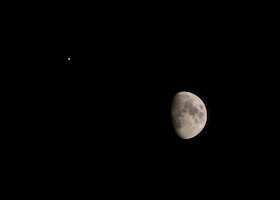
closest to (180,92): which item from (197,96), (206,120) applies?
(197,96)

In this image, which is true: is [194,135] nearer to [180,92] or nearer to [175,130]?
[175,130]

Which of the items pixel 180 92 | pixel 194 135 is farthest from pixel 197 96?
pixel 194 135

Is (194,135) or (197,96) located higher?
(197,96)

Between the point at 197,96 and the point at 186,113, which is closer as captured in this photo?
the point at 186,113

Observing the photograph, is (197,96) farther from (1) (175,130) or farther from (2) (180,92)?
(1) (175,130)

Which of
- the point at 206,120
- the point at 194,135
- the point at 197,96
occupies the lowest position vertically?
the point at 194,135

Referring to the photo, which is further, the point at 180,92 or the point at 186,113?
the point at 180,92
